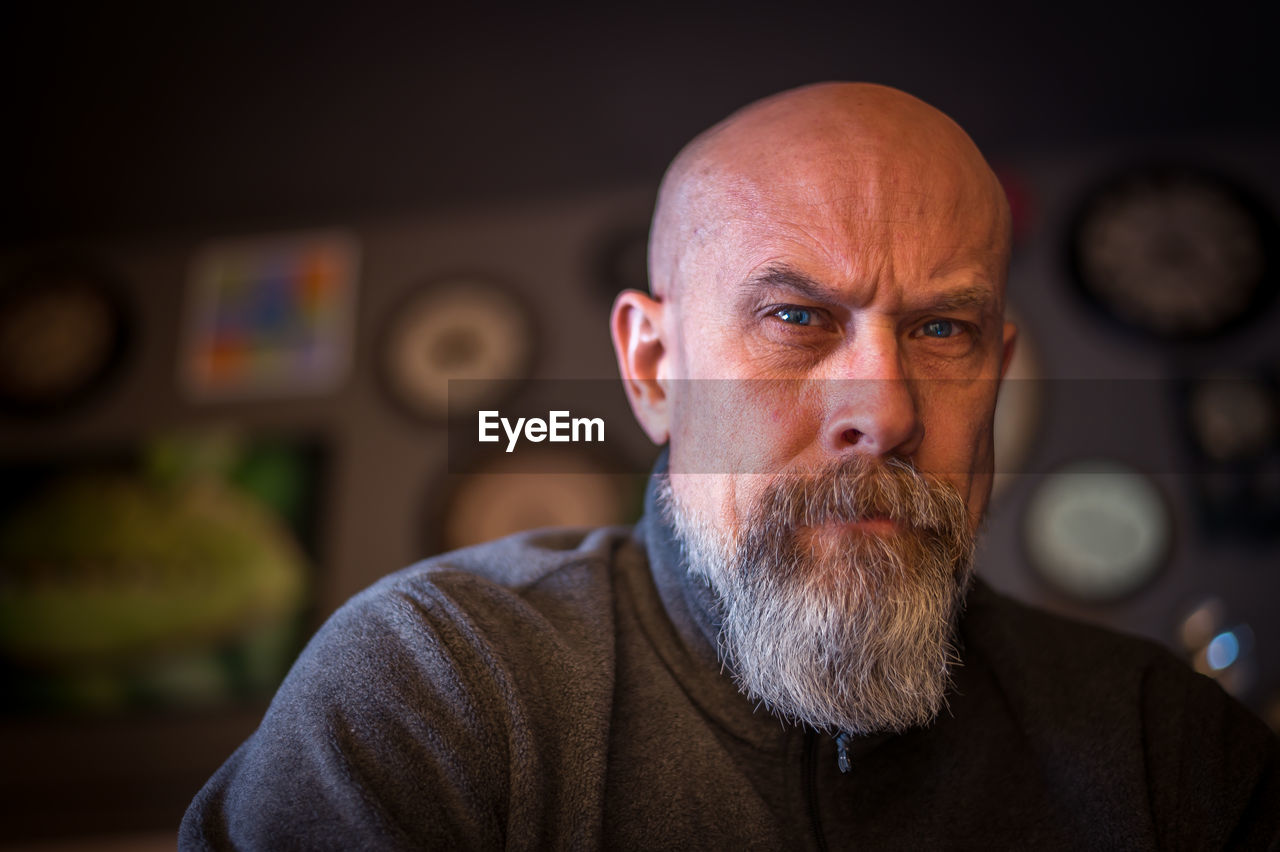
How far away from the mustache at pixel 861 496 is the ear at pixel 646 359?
23cm

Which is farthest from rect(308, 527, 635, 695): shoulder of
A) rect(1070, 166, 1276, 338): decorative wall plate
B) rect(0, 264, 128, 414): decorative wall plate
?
rect(0, 264, 128, 414): decorative wall plate

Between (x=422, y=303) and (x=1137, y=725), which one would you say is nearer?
(x=1137, y=725)

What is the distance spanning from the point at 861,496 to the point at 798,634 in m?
0.14

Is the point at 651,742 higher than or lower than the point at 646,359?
lower

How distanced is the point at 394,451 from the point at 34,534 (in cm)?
117

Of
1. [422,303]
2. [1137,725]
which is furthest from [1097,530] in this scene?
[422,303]

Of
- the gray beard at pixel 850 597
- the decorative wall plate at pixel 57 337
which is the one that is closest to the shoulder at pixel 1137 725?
the gray beard at pixel 850 597

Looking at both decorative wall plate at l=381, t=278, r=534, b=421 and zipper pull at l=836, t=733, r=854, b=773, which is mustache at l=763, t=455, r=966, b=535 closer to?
zipper pull at l=836, t=733, r=854, b=773

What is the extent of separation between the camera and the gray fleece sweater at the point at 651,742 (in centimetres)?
68

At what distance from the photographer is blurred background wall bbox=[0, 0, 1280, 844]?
2.10 meters

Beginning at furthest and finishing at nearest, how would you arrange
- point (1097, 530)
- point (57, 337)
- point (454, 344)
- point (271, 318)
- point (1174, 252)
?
point (57, 337), point (271, 318), point (454, 344), point (1174, 252), point (1097, 530)

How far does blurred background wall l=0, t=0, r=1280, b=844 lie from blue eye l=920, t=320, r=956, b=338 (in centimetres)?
140

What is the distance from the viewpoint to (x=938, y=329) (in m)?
0.86

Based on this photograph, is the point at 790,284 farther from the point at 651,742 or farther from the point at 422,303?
the point at 422,303
